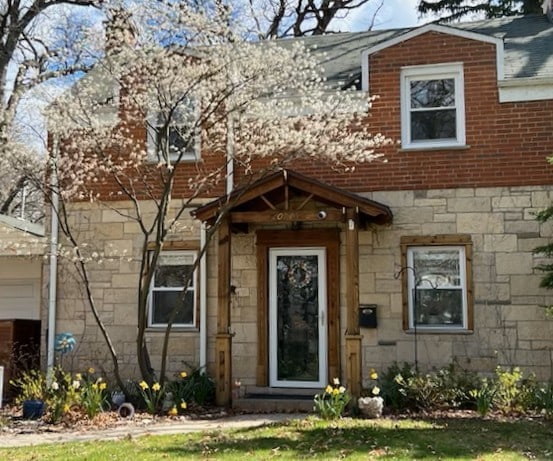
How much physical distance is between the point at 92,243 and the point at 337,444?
20.3ft

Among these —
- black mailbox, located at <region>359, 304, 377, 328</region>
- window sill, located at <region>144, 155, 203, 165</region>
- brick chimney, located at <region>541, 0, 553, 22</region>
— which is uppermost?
brick chimney, located at <region>541, 0, 553, 22</region>

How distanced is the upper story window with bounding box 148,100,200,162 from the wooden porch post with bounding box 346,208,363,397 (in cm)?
252

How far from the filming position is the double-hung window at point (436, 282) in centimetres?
1029

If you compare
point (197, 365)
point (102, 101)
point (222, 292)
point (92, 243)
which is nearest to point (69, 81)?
point (102, 101)

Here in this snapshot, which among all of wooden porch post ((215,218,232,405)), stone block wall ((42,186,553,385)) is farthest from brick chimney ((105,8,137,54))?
wooden porch post ((215,218,232,405))

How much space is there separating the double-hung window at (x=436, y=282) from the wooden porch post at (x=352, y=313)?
121 centimetres

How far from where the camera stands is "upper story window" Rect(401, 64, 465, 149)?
10680 mm

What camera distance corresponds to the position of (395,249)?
34.3 ft

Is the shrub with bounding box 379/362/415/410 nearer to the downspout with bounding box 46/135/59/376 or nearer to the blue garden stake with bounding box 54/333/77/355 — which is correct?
the blue garden stake with bounding box 54/333/77/355

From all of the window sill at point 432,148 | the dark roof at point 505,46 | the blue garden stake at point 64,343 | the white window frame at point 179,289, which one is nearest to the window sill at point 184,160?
the white window frame at point 179,289

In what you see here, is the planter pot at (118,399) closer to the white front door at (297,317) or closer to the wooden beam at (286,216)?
the white front door at (297,317)

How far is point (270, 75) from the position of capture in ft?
31.6

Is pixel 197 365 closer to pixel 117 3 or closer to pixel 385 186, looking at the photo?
pixel 385 186

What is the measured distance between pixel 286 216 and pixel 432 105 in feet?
10.3
